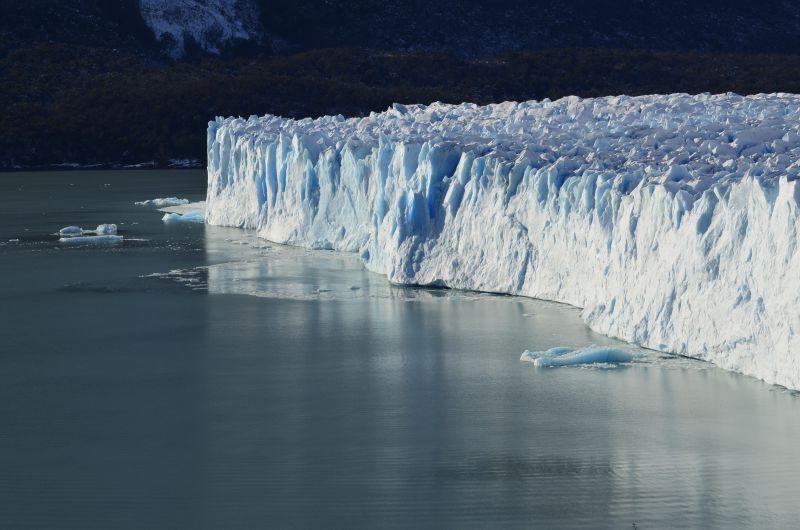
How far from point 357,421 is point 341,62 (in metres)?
33.1

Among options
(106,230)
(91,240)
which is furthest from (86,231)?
(91,240)

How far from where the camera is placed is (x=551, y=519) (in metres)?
5.84

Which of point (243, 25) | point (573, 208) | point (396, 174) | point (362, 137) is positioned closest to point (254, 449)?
point (573, 208)

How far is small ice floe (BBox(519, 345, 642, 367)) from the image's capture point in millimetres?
8523

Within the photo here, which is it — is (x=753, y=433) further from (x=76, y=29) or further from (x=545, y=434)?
(x=76, y=29)

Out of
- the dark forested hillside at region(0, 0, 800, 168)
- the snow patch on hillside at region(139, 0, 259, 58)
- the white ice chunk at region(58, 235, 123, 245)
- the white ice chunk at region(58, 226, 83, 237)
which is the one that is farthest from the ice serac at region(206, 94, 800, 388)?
the snow patch on hillside at region(139, 0, 259, 58)

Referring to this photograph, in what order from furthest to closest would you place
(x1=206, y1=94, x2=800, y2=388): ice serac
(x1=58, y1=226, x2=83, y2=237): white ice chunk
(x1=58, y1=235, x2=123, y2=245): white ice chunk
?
(x1=58, y1=226, x2=83, y2=237): white ice chunk, (x1=58, y1=235, x2=123, y2=245): white ice chunk, (x1=206, y1=94, x2=800, y2=388): ice serac

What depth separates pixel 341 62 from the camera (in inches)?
1574

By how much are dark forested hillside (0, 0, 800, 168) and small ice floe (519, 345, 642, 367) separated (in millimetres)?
25067

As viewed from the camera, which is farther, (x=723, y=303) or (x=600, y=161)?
(x=600, y=161)

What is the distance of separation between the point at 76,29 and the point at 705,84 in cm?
1885

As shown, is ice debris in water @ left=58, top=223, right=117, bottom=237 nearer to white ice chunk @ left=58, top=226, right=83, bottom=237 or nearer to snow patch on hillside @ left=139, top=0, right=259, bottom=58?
white ice chunk @ left=58, top=226, right=83, bottom=237

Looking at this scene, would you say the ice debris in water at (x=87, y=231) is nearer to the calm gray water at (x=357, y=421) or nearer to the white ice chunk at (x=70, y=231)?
the white ice chunk at (x=70, y=231)

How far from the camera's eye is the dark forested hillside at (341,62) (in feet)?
109
